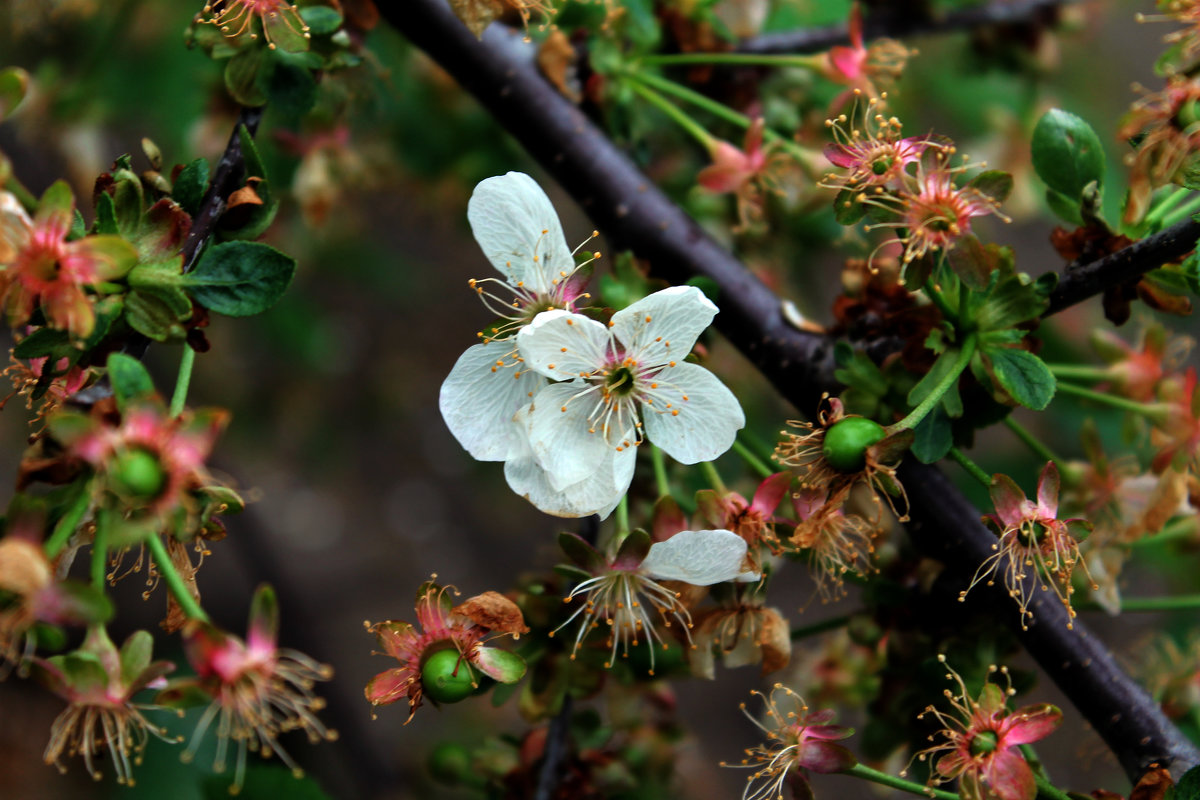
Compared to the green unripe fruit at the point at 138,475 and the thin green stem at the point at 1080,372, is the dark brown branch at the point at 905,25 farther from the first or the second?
the green unripe fruit at the point at 138,475

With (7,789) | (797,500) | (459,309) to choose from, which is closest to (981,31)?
(797,500)

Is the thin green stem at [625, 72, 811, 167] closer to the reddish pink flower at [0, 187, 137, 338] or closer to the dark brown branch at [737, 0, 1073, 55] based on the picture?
the dark brown branch at [737, 0, 1073, 55]

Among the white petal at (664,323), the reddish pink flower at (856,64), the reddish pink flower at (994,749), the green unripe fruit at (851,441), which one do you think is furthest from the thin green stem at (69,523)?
the reddish pink flower at (856,64)

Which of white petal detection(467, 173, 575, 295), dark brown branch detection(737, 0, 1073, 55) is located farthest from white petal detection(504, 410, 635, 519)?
dark brown branch detection(737, 0, 1073, 55)

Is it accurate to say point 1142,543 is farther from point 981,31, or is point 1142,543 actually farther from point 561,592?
point 981,31

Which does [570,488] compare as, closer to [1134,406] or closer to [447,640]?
[447,640]
